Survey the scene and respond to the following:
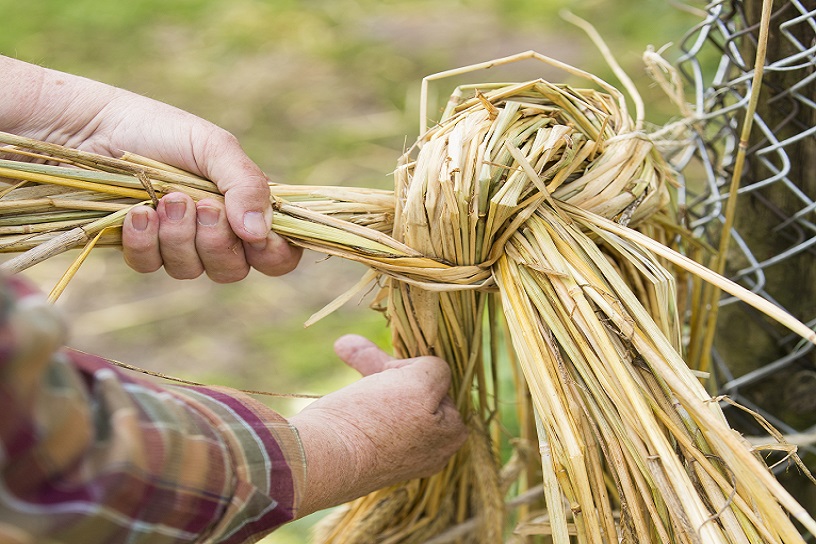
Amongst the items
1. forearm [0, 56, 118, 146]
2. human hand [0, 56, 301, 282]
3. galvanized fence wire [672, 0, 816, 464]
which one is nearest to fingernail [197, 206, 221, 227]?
human hand [0, 56, 301, 282]

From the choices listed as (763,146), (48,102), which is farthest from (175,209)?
(763,146)

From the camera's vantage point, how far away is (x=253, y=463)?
68 centimetres

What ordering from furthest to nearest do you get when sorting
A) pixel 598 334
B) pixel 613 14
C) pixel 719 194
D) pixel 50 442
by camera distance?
pixel 613 14 → pixel 719 194 → pixel 598 334 → pixel 50 442

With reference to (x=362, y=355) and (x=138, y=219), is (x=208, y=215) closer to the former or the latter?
(x=138, y=219)

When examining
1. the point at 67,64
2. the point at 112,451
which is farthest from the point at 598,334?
the point at 67,64

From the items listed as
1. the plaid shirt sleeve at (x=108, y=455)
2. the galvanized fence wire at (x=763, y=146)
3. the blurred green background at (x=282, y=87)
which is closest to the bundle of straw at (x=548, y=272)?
the galvanized fence wire at (x=763, y=146)

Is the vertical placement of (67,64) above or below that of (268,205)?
above

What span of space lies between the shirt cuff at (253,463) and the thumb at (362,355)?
355 millimetres

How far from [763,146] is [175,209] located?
773 mm

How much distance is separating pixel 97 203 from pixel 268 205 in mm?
188

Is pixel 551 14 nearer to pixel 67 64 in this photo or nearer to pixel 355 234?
pixel 67 64

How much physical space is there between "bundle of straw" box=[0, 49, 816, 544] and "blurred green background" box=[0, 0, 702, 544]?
38.8 inches

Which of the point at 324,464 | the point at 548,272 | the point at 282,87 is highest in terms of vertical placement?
the point at 282,87

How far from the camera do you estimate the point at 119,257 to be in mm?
2895
